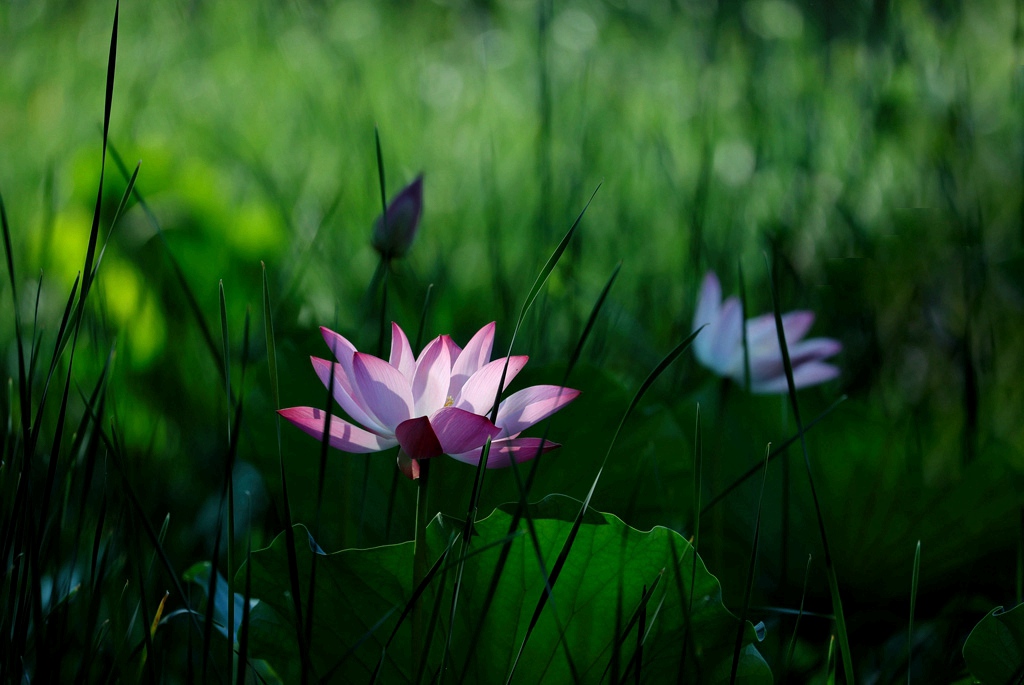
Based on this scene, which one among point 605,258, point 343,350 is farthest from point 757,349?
point 605,258

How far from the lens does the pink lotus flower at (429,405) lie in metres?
0.32

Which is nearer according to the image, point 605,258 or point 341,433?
point 341,433

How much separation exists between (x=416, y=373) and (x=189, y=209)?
698mm

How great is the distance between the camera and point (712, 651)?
14.4 inches

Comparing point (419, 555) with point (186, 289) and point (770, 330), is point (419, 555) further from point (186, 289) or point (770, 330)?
point (770, 330)

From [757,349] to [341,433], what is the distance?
0.38 metres

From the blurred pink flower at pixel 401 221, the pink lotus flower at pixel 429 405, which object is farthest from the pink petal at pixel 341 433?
the blurred pink flower at pixel 401 221

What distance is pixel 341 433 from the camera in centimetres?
35

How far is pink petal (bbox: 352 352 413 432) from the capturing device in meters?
0.33

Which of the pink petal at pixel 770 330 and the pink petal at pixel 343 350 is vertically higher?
the pink petal at pixel 343 350

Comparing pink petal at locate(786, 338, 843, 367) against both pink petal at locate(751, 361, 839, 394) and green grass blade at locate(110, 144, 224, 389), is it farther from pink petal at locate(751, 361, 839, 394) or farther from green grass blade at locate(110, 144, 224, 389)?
green grass blade at locate(110, 144, 224, 389)

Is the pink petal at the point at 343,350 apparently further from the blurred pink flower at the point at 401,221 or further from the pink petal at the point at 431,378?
the blurred pink flower at the point at 401,221

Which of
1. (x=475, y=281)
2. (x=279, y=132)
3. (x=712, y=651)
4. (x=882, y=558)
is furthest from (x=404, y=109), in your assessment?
(x=712, y=651)

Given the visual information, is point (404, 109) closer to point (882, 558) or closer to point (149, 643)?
point (882, 558)
